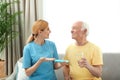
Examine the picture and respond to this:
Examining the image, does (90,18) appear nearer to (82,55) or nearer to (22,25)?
(22,25)

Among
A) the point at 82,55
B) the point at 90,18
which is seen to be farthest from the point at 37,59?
the point at 90,18

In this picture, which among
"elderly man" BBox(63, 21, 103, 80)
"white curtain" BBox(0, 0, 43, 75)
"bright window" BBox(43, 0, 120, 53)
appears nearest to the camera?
"elderly man" BBox(63, 21, 103, 80)

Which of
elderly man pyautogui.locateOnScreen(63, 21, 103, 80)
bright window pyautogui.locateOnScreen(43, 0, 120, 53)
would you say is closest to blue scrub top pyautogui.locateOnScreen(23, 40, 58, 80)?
A: elderly man pyautogui.locateOnScreen(63, 21, 103, 80)

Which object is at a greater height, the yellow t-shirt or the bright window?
the bright window

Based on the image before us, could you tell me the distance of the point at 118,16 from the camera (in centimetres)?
323

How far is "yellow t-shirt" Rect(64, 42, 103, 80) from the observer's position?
217 cm

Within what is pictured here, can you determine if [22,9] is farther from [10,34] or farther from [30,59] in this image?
[30,59]

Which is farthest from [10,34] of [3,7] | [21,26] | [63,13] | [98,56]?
[98,56]

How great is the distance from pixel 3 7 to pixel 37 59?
1.35 m

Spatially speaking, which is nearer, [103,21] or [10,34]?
[103,21]

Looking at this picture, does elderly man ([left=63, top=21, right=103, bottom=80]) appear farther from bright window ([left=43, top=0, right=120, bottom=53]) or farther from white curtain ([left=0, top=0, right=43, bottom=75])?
white curtain ([left=0, top=0, right=43, bottom=75])

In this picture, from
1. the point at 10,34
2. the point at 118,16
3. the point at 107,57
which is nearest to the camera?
the point at 107,57

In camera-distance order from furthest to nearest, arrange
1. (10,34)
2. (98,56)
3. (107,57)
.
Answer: (10,34) → (107,57) → (98,56)

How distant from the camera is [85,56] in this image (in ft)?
7.14
